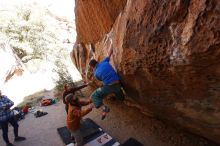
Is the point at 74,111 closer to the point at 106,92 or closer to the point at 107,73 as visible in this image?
the point at 106,92

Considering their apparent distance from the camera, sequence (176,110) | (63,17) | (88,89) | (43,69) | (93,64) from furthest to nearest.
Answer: (63,17)
(43,69)
(88,89)
(93,64)
(176,110)

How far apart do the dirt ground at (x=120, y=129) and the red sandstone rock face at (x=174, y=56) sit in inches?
40.8

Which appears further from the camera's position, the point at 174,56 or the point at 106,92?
the point at 106,92

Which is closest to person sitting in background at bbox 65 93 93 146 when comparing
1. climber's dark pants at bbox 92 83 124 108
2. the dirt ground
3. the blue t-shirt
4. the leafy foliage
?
climber's dark pants at bbox 92 83 124 108

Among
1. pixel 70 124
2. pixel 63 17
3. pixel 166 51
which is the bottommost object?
pixel 70 124

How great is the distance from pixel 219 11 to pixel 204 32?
257 mm

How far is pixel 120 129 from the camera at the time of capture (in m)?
6.32

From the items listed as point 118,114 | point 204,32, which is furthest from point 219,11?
point 118,114

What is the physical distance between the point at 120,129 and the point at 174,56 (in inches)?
156

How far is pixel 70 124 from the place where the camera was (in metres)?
5.26

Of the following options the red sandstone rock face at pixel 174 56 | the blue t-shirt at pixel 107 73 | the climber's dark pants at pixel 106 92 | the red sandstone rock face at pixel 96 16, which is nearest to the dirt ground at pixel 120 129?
the red sandstone rock face at pixel 174 56

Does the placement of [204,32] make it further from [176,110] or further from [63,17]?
[63,17]

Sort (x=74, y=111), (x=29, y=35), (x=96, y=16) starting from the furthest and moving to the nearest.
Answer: (x=29, y=35)
(x=96, y=16)
(x=74, y=111)

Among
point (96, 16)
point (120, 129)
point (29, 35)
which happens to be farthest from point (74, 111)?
point (29, 35)
